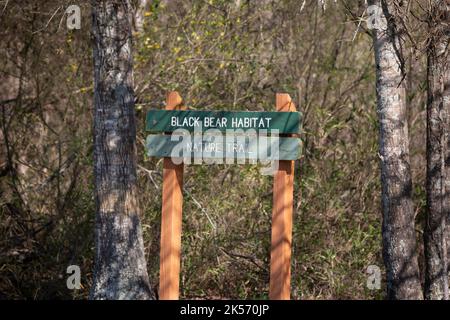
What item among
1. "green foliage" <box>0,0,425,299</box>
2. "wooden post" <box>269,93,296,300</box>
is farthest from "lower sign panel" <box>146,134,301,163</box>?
"green foliage" <box>0,0,425,299</box>

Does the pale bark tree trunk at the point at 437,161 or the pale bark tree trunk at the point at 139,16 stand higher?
the pale bark tree trunk at the point at 139,16

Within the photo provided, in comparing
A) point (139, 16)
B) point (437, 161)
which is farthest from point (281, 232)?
point (139, 16)

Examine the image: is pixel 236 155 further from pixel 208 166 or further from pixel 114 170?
pixel 208 166

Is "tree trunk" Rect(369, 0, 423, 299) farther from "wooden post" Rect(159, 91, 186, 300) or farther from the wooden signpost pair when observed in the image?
"wooden post" Rect(159, 91, 186, 300)

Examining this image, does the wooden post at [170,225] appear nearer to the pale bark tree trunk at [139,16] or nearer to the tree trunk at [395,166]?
the tree trunk at [395,166]

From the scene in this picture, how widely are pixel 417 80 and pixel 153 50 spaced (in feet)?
10.7

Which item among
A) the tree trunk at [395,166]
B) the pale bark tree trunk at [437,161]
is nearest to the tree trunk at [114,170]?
the tree trunk at [395,166]

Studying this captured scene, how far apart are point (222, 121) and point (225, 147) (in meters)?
0.22

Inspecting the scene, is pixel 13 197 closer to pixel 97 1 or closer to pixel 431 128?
pixel 97 1

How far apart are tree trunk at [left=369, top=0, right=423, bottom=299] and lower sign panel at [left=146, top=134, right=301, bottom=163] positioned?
3.65ft

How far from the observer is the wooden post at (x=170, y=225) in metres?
7.52
